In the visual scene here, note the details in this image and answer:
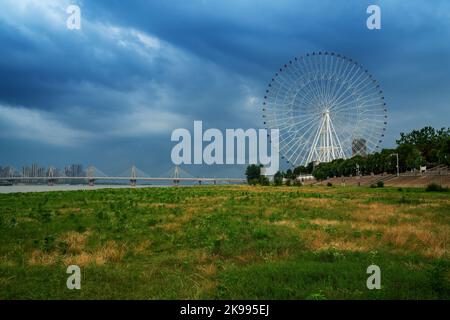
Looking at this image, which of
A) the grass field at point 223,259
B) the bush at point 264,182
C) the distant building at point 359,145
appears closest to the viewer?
the grass field at point 223,259

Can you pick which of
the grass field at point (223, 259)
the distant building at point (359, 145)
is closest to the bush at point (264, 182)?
the distant building at point (359, 145)

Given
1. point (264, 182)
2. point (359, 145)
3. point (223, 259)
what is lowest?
point (223, 259)

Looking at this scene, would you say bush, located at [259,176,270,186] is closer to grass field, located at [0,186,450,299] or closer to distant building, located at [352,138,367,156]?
distant building, located at [352,138,367,156]

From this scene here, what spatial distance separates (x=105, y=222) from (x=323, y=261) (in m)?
11.9

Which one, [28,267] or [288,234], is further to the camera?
[288,234]

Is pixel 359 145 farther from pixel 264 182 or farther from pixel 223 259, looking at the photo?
pixel 223 259

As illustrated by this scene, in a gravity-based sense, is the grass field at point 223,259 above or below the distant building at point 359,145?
below

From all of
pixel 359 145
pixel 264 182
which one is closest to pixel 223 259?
pixel 264 182

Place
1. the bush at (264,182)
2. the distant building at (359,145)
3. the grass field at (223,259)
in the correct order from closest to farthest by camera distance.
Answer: the grass field at (223,259)
the distant building at (359,145)
the bush at (264,182)

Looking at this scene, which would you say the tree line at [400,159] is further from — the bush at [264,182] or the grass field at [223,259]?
the grass field at [223,259]

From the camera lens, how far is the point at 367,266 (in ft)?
34.1

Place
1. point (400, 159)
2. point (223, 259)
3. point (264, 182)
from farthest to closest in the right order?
point (264, 182), point (400, 159), point (223, 259)
